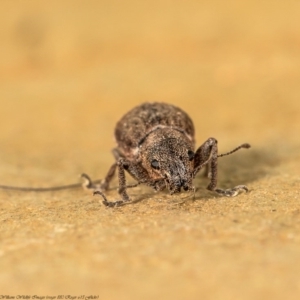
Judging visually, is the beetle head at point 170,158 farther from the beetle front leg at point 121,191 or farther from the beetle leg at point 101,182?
the beetle leg at point 101,182

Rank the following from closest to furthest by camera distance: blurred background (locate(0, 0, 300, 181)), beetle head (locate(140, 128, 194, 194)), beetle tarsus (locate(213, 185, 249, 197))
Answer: beetle head (locate(140, 128, 194, 194))
beetle tarsus (locate(213, 185, 249, 197))
blurred background (locate(0, 0, 300, 181))

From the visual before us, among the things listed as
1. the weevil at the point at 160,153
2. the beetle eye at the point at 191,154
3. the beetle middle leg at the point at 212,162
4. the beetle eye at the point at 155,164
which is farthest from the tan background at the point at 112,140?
the beetle eye at the point at 191,154

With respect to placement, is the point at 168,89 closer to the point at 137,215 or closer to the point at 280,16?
the point at 280,16

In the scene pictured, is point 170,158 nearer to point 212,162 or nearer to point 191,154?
point 191,154

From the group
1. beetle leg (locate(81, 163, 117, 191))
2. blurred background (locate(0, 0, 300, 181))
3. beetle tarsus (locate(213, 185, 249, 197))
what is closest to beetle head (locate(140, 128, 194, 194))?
beetle tarsus (locate(213, 185, 249, 197))

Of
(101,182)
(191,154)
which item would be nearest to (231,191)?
(191,154)

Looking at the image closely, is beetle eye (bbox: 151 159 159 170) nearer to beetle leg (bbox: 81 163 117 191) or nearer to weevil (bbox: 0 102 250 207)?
weevil (bbox: 0 102 250 207)

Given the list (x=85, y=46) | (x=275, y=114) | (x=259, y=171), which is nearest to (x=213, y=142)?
(x=259, y=171)
